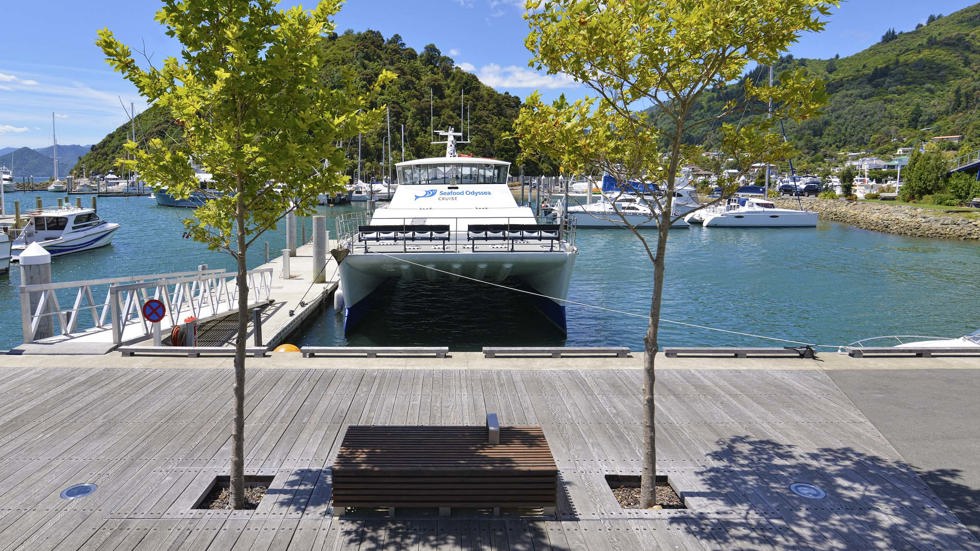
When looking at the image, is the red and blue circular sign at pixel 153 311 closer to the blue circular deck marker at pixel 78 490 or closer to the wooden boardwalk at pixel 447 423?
the wooden boardwalk at pixel 447 423

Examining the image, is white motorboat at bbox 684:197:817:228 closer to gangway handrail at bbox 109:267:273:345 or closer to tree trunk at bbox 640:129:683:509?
gangway handrail at bbox 109:267:273:345

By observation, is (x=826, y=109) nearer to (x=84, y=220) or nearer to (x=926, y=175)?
(x=926, y=175)

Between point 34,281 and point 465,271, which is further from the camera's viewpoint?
point 465,271

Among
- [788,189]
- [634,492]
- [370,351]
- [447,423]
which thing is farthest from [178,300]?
[788,189]

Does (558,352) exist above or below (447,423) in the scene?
above

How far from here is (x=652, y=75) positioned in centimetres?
491

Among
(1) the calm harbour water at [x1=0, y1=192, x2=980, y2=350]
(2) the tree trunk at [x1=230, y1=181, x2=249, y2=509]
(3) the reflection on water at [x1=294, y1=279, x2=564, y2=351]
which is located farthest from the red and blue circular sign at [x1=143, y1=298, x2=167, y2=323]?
(1) the calm harbour water at [x1=0, y1=192, x2=980, y2=350]

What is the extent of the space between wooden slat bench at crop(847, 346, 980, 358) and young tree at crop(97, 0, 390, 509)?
9105mm

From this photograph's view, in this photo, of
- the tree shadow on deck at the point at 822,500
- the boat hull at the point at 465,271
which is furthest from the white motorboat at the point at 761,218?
the tree shadow on deck at the point at 822,500

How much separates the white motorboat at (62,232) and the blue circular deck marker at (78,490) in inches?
1424

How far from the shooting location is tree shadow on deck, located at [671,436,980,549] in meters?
4.63

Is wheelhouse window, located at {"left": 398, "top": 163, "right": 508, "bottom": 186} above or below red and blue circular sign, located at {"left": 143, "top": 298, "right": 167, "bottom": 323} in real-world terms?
above

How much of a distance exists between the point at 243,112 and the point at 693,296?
75.0ft

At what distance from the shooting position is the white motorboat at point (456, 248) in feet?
50.3
